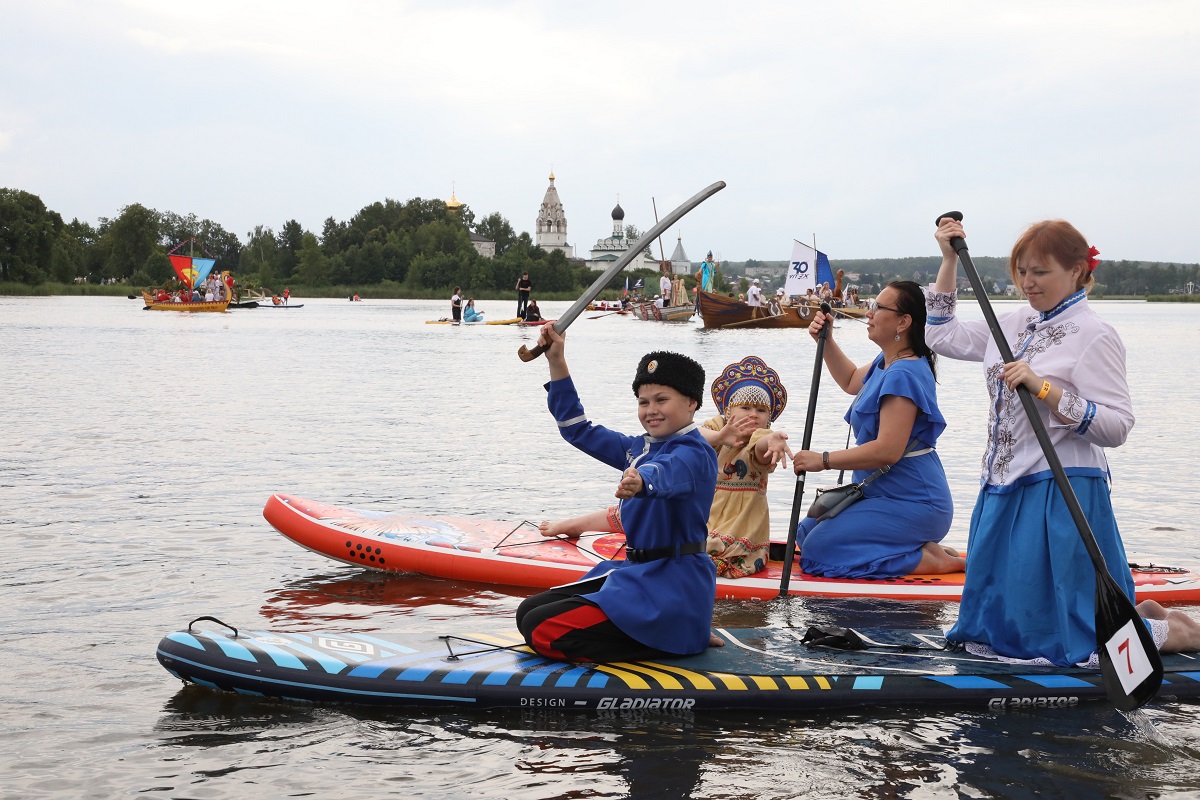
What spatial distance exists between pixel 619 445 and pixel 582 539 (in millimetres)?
2418

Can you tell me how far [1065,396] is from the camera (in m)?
4.43

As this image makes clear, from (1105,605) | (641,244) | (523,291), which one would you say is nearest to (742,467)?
(641,244)

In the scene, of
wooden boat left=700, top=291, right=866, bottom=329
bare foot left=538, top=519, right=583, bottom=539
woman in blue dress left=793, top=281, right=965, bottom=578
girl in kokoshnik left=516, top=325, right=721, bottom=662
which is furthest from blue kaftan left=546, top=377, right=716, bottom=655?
wooden boat left=700, top=291, right=866, bottom=329

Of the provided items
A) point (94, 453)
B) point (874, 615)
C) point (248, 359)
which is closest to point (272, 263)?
point (248, 359)

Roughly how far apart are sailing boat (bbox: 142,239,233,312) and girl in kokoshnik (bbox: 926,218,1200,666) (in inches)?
2168

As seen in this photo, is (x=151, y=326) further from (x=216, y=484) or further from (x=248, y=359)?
(x=216, y=484)

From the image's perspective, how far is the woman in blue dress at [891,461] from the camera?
241 inches

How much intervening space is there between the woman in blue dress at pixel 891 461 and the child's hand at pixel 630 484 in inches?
73.3

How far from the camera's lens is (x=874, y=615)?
241 inches

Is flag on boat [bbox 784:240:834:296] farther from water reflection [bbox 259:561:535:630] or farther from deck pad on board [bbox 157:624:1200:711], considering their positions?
deck pad on board [bbox 157:624:1200:711]

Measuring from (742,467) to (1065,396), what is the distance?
2448 millimetres

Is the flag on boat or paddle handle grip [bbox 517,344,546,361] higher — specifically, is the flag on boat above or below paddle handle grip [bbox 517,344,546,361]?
above

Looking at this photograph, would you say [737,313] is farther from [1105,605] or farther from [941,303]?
[1105,605]

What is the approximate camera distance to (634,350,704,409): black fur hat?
4609 millimetres
